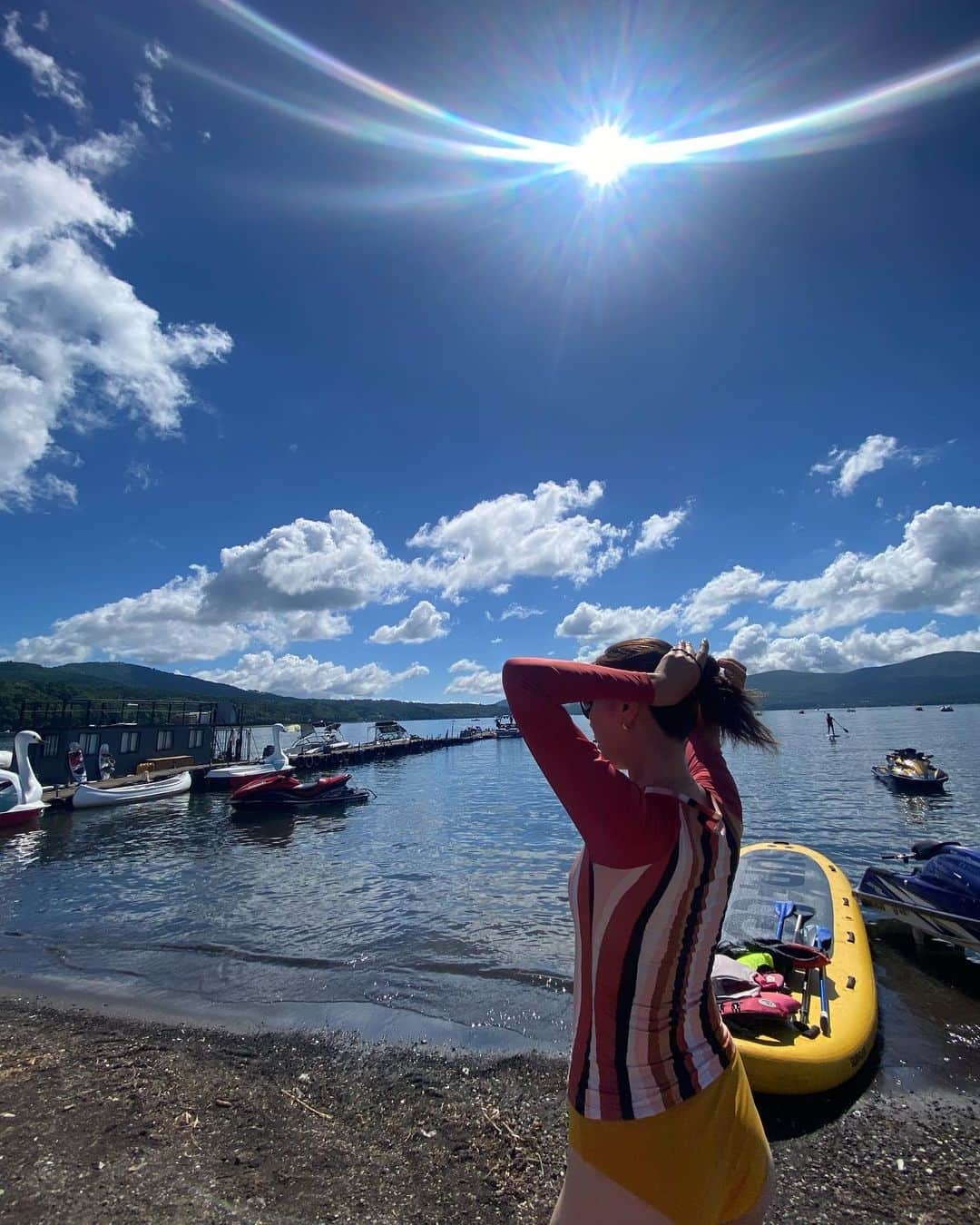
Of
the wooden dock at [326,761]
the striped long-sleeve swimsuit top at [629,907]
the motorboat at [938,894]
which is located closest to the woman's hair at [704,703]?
the striped long-sleeve swimsuit top at [629,907]

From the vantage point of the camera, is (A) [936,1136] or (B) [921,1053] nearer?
(A) [936,1136]

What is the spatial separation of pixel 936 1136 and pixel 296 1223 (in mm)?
5575

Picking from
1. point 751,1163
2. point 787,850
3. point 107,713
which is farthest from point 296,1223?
point 107,713

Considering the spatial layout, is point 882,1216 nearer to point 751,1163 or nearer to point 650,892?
point 751,1163

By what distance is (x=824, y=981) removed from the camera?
7.69m

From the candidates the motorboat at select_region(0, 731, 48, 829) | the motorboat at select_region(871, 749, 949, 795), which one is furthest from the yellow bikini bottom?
the motorboat at select_region(871, 749, 949, 795)

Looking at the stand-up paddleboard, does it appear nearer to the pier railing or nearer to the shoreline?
the shoreline

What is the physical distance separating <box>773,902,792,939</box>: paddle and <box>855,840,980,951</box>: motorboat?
202 cm

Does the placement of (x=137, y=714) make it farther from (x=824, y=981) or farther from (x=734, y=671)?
(x=734, y=671)

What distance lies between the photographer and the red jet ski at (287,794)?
104 feet

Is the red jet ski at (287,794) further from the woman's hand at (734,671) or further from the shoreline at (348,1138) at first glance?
the woman's hand at (734,671)

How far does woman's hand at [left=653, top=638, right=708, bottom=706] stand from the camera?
1.83m

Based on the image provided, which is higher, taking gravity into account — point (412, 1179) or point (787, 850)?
point (787, 850)

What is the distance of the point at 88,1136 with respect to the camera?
17.7 feet
